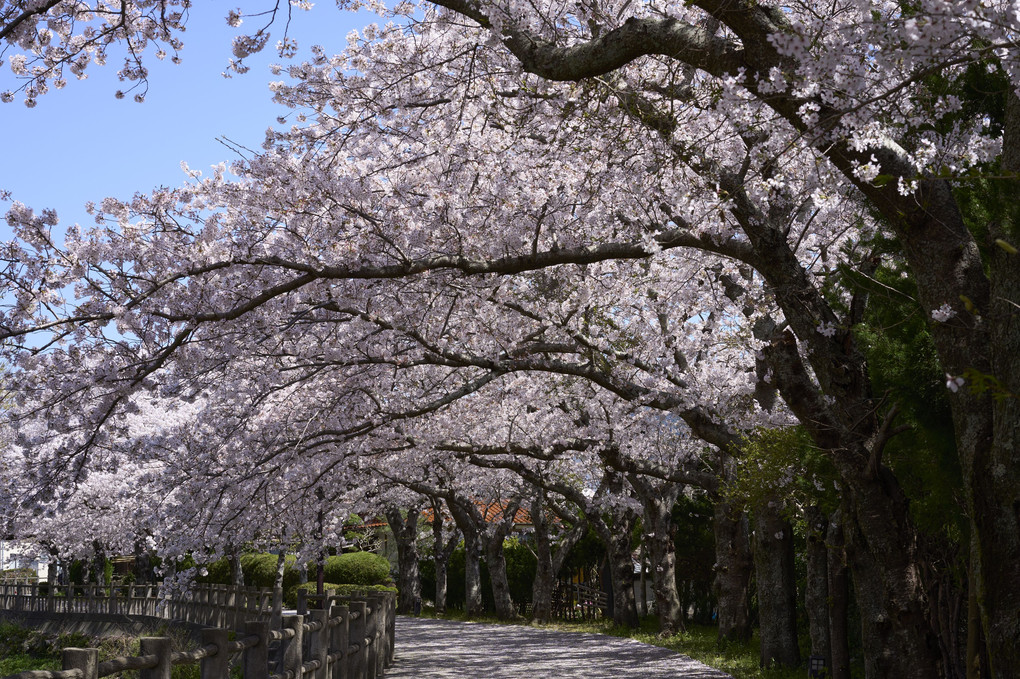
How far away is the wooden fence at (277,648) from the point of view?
4.21m

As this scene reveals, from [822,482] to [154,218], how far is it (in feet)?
24.3

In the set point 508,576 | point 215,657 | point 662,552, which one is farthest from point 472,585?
point 215,657

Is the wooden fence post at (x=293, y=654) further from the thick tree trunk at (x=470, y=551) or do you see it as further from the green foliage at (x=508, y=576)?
the green foliage at (x=508, y=576)

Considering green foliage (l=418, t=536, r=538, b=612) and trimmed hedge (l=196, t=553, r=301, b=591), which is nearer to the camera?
green foliage (l=418, t=536, r=538, b=612)

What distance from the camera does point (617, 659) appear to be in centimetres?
1500

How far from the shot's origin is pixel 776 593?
12938mm

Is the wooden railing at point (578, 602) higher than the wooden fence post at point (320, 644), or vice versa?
the wooden fence post at point (320, 644)

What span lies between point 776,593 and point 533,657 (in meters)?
4.90

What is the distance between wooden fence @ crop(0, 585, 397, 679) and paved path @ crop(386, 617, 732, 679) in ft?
3.73

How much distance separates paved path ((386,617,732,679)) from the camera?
43.4 ft

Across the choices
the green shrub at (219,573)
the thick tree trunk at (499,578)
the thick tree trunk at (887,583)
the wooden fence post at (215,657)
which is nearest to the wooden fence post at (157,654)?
the wooden fence post at (215,657)

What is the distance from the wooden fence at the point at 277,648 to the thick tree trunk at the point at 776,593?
5.48 meters

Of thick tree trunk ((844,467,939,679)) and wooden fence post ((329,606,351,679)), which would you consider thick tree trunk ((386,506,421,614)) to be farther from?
thick tree trunk ((844,467,939,679))

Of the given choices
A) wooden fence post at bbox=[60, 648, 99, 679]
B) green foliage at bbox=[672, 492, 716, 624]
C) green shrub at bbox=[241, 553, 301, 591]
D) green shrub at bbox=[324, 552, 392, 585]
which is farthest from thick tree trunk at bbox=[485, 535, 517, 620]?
wooden fence post at bbox=[60, 648, 99, 679]
